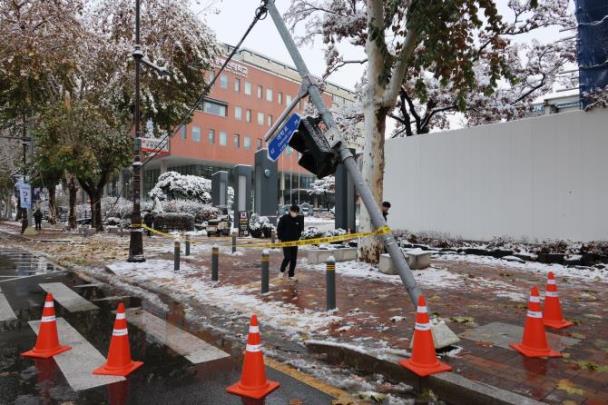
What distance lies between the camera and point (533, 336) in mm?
4820

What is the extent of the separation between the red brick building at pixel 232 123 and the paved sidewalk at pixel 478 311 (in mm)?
39867

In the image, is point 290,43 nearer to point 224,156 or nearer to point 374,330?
point 374,330

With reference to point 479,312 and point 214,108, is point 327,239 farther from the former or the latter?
point 214,108

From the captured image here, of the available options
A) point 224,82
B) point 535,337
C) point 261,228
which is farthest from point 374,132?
point 224,82

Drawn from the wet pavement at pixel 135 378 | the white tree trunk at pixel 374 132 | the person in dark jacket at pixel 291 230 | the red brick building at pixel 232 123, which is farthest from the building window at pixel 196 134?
the wet pavement at pixel 135 378

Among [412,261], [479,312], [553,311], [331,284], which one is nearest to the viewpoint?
[553,311]

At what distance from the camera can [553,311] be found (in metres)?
5.96

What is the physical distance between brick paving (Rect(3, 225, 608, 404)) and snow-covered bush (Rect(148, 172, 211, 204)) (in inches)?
906

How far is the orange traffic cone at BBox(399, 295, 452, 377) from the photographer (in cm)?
430

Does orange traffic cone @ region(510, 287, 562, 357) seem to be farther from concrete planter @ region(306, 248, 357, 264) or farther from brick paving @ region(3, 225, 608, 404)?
concrete planter @ region(306, 248, 357, 264)

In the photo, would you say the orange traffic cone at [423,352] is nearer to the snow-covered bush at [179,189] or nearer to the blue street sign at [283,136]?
the blue street sign at [283,136]

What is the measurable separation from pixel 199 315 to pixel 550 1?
1880 cm

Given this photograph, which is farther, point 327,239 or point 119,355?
point 327,239

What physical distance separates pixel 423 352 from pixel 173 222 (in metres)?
24.5
